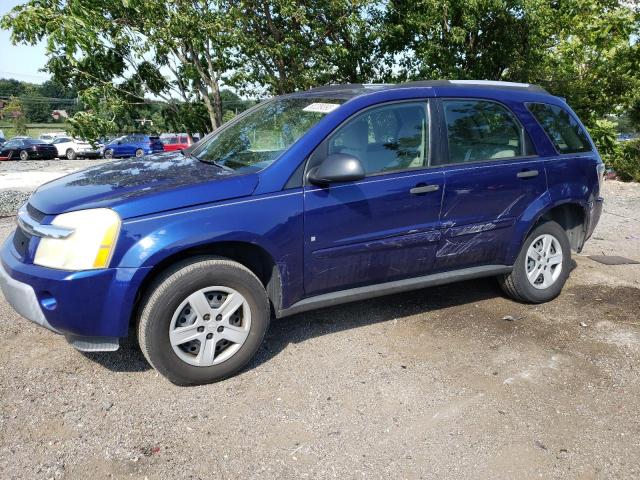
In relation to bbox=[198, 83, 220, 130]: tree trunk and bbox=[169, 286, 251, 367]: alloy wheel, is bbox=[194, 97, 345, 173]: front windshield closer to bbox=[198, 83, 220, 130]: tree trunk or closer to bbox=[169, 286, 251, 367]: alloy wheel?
bbox=[169, 286, 251, 367]: alloy wheel

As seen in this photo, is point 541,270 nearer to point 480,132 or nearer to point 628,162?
point 480,132

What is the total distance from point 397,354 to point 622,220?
20.8 feet

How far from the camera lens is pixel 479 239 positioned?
423 centimetres

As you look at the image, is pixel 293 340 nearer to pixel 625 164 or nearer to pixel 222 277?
pixel 222 277

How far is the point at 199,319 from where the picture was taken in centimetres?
324

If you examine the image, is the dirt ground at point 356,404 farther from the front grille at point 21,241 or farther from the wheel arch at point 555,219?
the front grille at point 21,241

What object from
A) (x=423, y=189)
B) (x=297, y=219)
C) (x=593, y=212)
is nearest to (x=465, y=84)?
(x=423, y=189)

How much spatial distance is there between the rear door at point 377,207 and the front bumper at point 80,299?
1138mm

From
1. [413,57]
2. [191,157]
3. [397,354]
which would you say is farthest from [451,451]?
[413,57]

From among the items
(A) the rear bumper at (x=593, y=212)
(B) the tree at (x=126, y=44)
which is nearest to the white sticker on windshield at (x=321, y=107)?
(A) the rear bumper at (x=593, y=212)

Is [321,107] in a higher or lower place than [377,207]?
higher

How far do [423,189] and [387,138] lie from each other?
1.46 ft

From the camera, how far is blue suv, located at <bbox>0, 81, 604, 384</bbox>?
3.04m

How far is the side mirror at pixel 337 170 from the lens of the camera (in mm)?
3381
